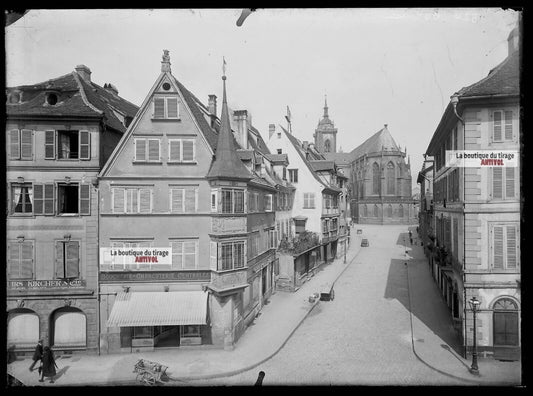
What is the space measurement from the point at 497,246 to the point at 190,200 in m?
12.4

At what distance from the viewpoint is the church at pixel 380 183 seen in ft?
152

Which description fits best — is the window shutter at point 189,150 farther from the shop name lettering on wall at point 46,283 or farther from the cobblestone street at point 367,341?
the cobblestone street at point 367,341

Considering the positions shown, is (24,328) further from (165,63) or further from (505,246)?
(505,246)

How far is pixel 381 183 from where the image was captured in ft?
156

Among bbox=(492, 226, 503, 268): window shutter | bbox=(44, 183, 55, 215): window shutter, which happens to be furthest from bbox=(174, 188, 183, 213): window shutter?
bbox=(492, 226, 503, 268): window shutter

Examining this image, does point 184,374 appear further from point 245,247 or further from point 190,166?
point 190,166

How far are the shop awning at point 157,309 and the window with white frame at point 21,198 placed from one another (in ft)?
16.8

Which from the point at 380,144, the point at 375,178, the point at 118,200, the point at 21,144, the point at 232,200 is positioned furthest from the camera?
the point at 375,178

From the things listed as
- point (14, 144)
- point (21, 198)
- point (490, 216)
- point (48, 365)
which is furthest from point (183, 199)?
point (490, 216)

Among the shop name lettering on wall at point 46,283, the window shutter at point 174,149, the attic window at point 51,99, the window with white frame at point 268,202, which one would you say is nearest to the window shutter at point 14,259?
the shop name lettering on wall at point 46,283

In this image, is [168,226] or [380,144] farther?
[380,144]
